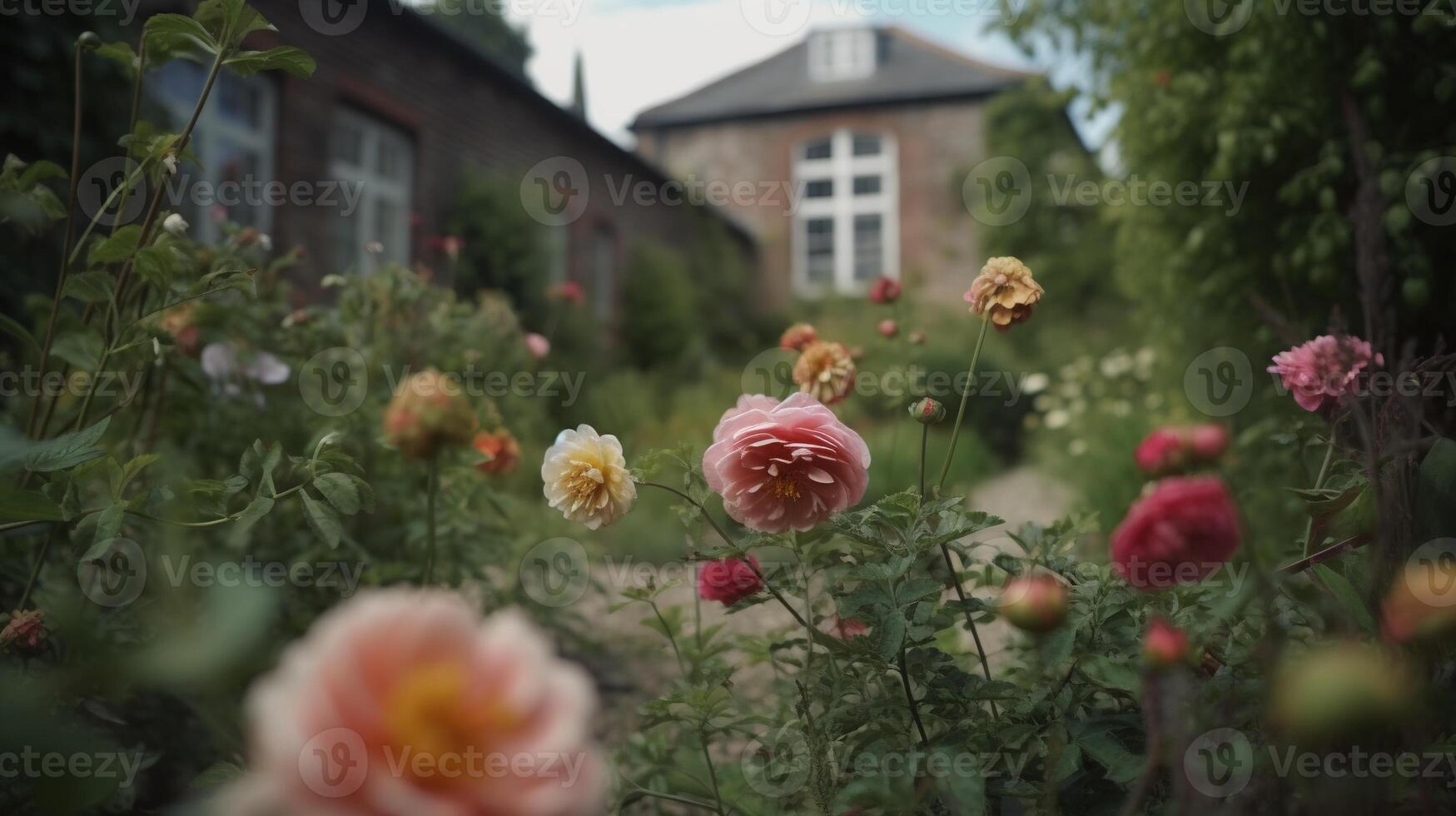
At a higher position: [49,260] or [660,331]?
[660,331]

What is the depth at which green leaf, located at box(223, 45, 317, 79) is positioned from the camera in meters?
1.00

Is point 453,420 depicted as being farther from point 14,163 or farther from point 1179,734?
point 14,163

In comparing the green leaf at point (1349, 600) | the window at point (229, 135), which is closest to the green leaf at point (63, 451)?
the green leaf at point (1349, 600)

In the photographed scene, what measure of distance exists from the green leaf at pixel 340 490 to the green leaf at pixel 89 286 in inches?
19.0

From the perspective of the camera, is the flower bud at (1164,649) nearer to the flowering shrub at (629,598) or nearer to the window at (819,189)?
the flowering shrub at (629,598)

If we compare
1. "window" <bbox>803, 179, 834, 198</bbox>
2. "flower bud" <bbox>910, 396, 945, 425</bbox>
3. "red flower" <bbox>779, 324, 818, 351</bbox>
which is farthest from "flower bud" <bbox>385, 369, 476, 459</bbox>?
"window" <bbox>803, 179, 834, 198</bbox>

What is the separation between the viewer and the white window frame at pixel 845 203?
14.5 m

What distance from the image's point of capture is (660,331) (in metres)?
10.4

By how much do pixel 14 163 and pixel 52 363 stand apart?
149cm

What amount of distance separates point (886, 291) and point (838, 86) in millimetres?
14574

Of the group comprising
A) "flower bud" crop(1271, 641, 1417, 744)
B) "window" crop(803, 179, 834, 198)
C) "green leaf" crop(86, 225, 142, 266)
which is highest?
"window" crop(803, 179, 834, 198)

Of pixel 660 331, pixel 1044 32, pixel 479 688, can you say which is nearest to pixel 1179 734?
pixel 479 688

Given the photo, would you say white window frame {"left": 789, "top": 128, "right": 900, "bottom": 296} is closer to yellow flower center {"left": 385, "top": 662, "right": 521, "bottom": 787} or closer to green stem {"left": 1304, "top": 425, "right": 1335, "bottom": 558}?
green stem {"left": 1304, "top": 425, "right": 1335, "bottom": 558}

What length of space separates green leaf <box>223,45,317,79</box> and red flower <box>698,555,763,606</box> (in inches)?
28.9
